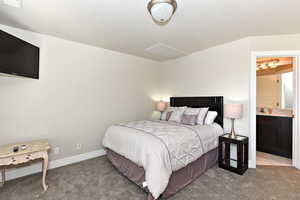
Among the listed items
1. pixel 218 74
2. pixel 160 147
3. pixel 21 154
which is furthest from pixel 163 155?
pixel 218 74

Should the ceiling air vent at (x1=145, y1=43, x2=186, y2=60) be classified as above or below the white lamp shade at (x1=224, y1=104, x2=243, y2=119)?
above

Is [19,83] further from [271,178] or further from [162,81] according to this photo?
[271,178]

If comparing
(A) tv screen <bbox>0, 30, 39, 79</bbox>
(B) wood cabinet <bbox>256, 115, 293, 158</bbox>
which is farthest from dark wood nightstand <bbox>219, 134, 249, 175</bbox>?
(A) tv screen <bbox>0, 30, 39, 79</bbox>

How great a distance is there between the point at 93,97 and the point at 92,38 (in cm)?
124

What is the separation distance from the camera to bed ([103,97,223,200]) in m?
1.63

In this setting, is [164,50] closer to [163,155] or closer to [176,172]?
[163,155]

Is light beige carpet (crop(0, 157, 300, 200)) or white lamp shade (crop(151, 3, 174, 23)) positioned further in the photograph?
light beige carpet (crop(0, 157, 300, 200))

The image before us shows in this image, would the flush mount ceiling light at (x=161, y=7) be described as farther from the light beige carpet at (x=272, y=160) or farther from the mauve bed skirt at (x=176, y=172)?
the light beige carpet at (x=272, y=160)

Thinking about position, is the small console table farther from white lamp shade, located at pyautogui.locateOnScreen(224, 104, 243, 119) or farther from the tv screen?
white lamp shade, located at pyautogui.locateOnScreen(224, 104, 243, 119)

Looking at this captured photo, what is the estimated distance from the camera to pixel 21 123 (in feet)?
7.57

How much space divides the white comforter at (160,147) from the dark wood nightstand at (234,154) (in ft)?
0.61

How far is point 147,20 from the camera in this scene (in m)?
2.07

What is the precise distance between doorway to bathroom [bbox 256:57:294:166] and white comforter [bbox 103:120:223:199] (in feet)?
5.19

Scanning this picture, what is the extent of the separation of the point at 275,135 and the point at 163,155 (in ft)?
10.3
